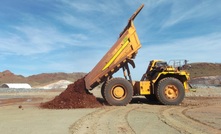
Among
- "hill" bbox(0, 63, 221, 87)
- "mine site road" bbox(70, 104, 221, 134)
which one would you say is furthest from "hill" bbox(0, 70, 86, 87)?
"mine site road" bbox(70, 104, 221, 134)

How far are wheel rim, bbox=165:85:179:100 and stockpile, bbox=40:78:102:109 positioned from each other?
388 centimetres

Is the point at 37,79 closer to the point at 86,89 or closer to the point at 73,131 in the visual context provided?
the point at 86,89

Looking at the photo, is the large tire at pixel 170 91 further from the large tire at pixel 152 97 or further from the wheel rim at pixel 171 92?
the large tire at pixel 152 97

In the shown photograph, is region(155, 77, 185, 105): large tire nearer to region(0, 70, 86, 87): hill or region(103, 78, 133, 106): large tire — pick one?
region(103, 78, 133, 106): large tire

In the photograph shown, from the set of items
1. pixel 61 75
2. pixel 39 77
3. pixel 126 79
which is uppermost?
pixel 61 75

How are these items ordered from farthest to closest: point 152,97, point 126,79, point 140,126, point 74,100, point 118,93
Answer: point 152,97 → point 126,79 → point 118,93 → point 74,100 → point 140,126

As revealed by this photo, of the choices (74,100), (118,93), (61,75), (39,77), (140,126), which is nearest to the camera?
(140,126)

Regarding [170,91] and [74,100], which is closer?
[74,100]

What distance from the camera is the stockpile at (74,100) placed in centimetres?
1502

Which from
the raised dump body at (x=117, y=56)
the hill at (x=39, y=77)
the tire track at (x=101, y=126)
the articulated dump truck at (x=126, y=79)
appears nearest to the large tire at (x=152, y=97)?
the articulated dump truck at (x=126, y=79)

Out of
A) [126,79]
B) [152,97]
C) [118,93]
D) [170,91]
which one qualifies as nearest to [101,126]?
[118,93]

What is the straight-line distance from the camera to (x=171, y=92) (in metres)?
16.4

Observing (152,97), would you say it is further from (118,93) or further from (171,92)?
(118,93)

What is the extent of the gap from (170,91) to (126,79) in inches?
102
